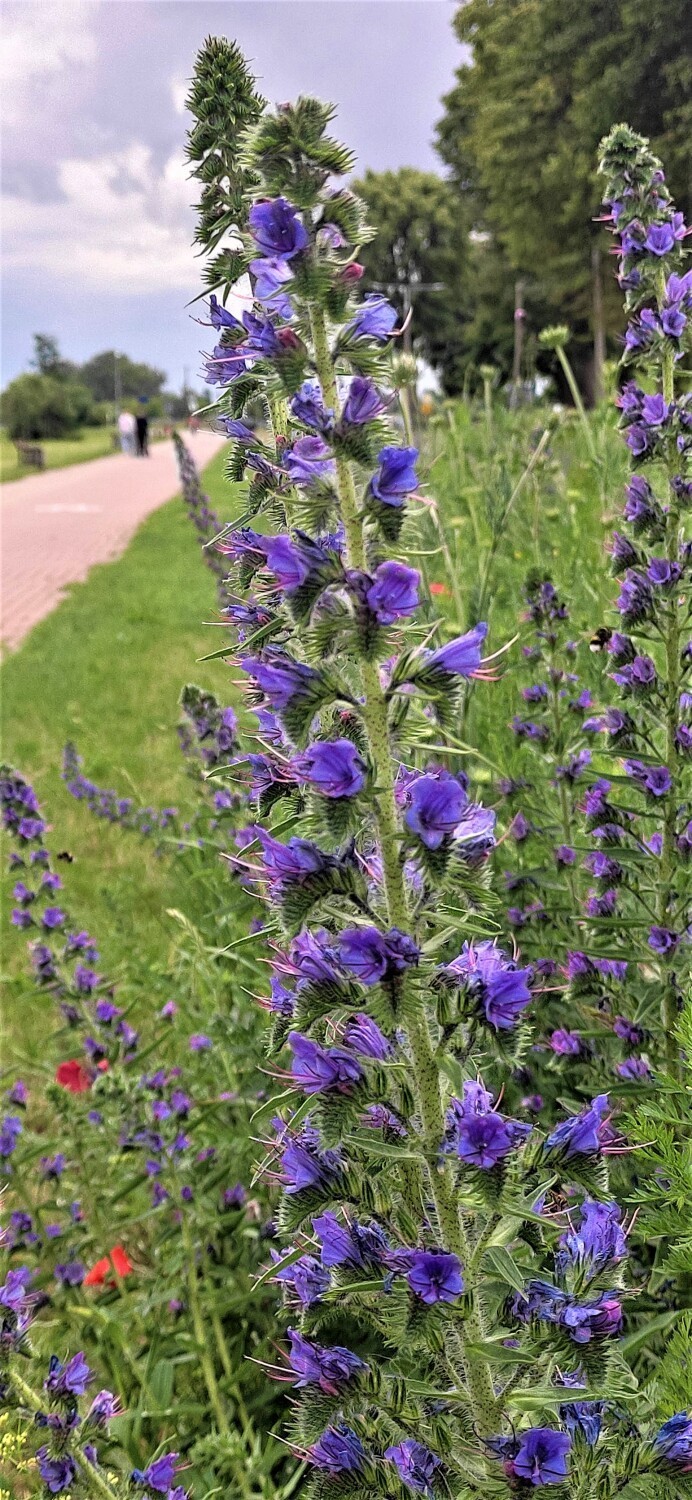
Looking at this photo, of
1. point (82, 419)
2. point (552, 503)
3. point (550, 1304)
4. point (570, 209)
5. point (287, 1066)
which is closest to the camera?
point (550, 1304)

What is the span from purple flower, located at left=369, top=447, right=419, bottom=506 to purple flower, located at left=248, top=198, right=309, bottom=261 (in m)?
0.23

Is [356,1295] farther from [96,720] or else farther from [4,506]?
[4,506]

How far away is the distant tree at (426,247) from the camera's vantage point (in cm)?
4572

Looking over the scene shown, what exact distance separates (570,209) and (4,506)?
14.4 m

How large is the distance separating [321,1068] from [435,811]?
1.01ft

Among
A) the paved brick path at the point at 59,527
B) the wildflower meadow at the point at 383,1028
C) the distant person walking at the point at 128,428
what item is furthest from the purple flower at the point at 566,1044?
the distant person walking at the point at 128,428

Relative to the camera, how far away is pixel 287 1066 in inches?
96.5

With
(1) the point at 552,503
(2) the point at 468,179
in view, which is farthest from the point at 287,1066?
(2) the point at 468,179

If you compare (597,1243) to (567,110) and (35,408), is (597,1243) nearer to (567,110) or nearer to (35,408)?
(567,110)

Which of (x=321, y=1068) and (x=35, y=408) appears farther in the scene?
(x=35, y=408)

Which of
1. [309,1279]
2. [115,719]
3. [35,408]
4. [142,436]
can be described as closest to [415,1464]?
[309,1279]

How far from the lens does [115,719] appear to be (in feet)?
25.9

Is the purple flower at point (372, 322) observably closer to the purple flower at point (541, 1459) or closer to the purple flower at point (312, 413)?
the purple flower at point (312, 413)

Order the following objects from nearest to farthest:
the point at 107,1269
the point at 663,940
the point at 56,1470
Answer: the point at 56,1470 < the point at 663,940 < the point at 107,1269
